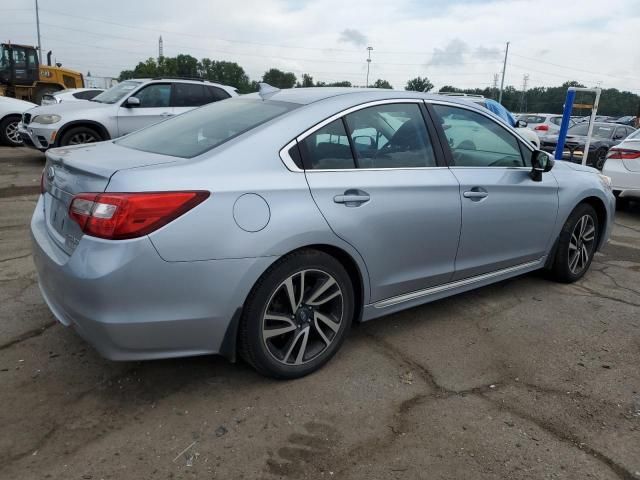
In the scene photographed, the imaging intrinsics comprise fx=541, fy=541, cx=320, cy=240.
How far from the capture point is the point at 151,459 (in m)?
2.32

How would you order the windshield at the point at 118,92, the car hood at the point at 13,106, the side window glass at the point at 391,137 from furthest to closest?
the car hood at the point at 13,106
the windshield at the point at 118,92
the side window glass at the point at 391,137

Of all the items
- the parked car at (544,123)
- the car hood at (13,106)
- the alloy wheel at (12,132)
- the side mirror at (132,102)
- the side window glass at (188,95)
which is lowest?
the alloy wheel at (12,132)

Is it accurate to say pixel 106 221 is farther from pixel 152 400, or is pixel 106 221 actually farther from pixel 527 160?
pixel 527 160

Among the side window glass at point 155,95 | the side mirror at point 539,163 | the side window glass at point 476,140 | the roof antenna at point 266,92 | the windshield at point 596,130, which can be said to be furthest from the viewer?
the windshield at point 596,130

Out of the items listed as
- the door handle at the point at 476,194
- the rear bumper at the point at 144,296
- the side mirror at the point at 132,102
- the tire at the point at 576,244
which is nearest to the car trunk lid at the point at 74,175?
the rear bumper at the point at 144,296

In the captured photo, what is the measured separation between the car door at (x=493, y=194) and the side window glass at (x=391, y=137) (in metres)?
0.17

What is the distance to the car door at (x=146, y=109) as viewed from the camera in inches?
387

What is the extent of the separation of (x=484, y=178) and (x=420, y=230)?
75 centimetres

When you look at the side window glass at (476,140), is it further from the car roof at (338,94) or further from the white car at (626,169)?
the white car at (626,169)

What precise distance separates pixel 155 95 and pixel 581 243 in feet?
26.7

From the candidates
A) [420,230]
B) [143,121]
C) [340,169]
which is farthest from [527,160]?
[143,121]

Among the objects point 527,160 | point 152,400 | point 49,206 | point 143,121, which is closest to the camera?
point 152,400

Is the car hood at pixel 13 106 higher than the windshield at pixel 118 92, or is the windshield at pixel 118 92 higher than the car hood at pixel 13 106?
the windshield at pixel 118 92

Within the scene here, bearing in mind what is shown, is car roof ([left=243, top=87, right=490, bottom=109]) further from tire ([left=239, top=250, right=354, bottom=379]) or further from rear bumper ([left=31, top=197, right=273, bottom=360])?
rear bumper ([left=31, top=197, right=273, bottom=360])
